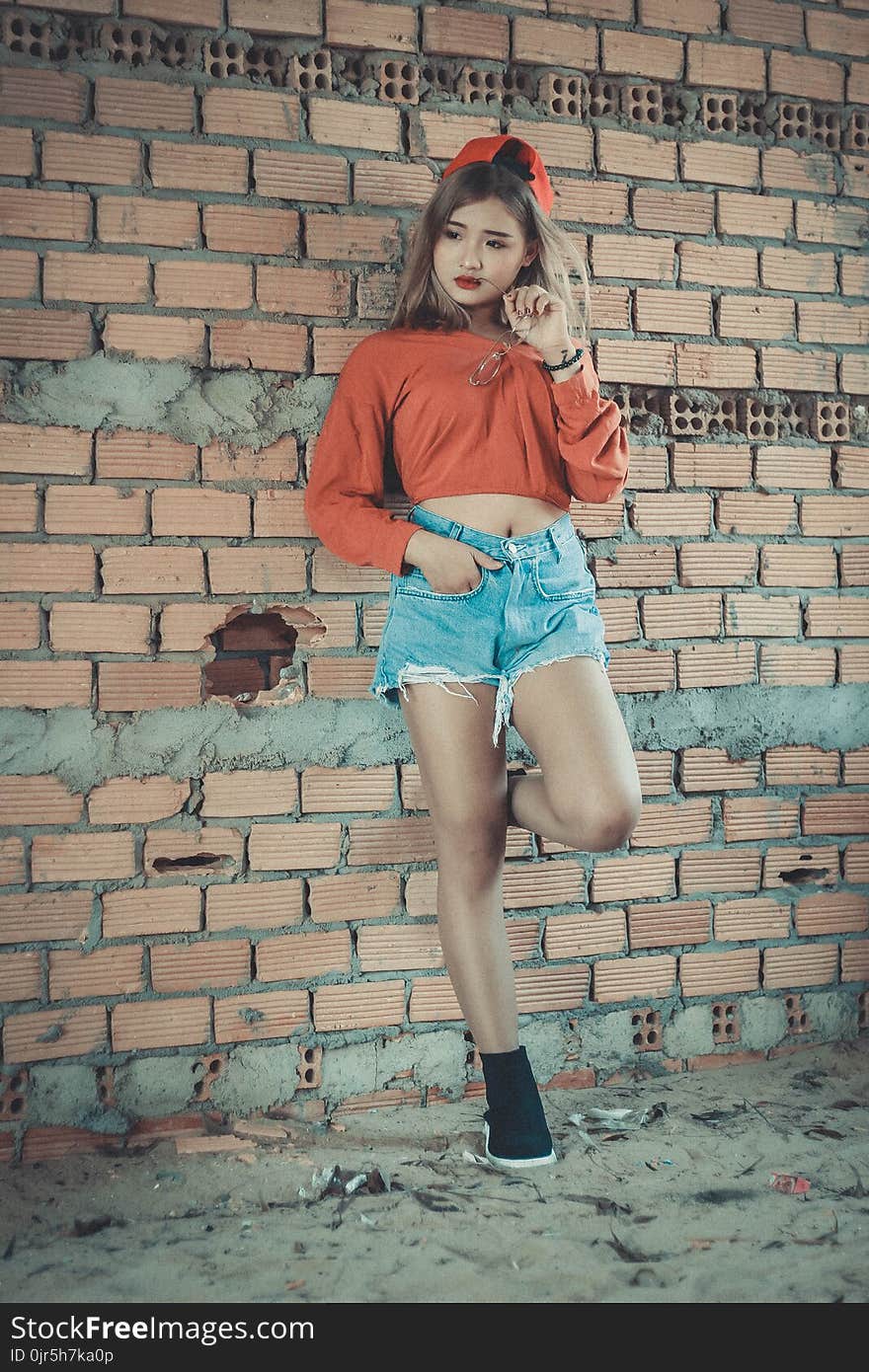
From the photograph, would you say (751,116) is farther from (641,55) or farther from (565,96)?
(565,96)

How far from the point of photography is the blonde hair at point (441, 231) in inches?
80.1

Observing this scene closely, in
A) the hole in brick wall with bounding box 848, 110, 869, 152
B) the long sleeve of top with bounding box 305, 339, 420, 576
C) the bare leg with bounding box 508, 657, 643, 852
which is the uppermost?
Result: the hole in brick wall with bounding box 848, 110, 869, 152

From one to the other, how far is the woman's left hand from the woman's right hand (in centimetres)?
41

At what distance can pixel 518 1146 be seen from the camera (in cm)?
208

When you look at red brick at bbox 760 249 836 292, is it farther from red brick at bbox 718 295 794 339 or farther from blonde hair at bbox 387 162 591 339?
blonde hair at bbox 387 162 591 339

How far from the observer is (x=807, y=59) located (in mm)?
2568

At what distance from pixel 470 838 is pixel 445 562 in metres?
0.58

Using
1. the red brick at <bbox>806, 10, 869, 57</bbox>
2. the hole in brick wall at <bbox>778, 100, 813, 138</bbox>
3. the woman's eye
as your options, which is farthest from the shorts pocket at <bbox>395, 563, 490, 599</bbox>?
the red brick at <bbox>806, 10, 869, 57</bbox>

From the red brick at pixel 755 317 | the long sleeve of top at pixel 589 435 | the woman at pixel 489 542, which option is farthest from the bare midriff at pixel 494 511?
the red brick at pixel 755 317

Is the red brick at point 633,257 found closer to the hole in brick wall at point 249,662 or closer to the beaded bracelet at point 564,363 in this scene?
the beaded bracelet at point 564,363

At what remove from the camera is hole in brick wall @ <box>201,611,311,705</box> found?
2312 mm
